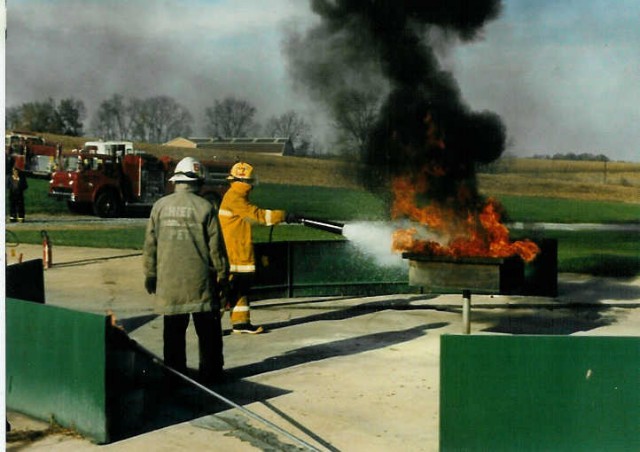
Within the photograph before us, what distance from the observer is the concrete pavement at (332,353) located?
20.2ft

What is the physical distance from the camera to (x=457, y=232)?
937cm

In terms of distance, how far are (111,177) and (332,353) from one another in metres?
17.9

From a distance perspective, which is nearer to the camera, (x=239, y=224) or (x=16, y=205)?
(x=239, y=224)

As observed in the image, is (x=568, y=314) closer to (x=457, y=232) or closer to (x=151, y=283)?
(x=457, y=232)

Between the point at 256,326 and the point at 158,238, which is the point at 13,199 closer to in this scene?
the point at 256,326

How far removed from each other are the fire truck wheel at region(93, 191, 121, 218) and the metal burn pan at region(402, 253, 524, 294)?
719 inches

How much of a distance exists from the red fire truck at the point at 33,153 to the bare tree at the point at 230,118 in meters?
5.43

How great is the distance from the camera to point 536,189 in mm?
25453

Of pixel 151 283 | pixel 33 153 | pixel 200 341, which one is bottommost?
pixel 200 341

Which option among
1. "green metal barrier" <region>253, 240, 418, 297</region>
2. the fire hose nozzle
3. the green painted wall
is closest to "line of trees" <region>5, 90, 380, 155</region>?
"green metal barrier" <region>253, 240, 418, 297</region>

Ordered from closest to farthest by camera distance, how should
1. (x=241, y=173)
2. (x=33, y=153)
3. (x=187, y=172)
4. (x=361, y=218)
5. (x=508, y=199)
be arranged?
(x=187, y=172), (x=241, y=173), (x=361, y=218), (x=508, y=199), (x=33, y=153)

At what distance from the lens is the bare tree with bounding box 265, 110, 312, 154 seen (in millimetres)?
17822

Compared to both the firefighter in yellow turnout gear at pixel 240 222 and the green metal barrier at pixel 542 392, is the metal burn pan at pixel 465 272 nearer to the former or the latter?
the firefighter in yellow turnout gear at pixel 240 222

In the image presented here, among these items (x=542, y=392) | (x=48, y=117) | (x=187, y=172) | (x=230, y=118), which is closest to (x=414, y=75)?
(x=187, y=172)
